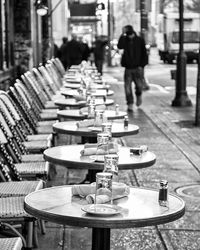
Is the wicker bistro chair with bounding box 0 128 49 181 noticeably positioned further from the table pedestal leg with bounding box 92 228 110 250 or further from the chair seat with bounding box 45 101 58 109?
the chair seat with bounding box 45 101 58 109

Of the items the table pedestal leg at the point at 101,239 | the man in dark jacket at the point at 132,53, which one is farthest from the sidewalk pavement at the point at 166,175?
the table pedestal leg at the point at 101,239

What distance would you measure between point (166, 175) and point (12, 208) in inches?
168

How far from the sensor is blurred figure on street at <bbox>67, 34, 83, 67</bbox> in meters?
26.3

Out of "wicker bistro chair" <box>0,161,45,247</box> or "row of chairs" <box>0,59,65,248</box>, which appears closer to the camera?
"wicker bistro chair" <box>0,161,45,247</box>

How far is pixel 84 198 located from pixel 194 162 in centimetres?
624

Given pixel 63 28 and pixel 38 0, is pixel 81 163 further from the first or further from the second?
pixel 63 28

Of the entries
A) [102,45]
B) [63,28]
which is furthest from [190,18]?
[102,45]

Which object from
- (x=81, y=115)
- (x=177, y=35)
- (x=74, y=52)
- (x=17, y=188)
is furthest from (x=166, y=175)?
(x=177, y=35)

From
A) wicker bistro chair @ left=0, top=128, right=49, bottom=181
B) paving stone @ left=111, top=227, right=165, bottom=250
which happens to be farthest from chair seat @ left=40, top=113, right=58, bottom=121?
paving stone @ left=111, top=227, right=165, bottom=250

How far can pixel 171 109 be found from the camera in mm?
18344

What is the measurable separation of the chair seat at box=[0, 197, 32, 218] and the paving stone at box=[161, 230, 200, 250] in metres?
1.42

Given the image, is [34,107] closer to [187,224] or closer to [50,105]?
[50,105]

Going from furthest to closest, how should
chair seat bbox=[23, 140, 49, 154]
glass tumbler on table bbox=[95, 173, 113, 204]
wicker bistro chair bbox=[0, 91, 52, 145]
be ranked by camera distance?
chair seat bbox=[23, 140, 49, 154]
wicker bistro chair bbox=[0, 91, 52, 145]
glass tumbler on table bbox=[95, 173, 113, 204]

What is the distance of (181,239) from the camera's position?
6.70 metres
